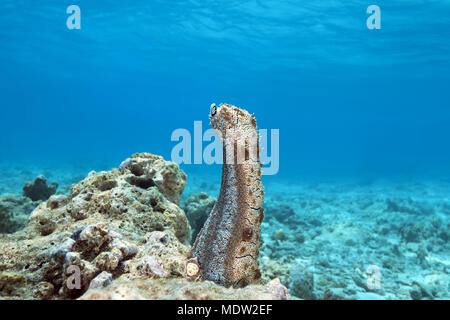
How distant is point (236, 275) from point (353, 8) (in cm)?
3250

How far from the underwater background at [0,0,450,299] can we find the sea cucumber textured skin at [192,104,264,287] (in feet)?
3.43

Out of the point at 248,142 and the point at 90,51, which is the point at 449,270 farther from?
the point at 90,51

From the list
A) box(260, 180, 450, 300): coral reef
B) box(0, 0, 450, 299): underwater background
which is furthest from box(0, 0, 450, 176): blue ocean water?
box(260, 180, 450, 300): coral reef

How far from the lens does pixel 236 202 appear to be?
251 cm

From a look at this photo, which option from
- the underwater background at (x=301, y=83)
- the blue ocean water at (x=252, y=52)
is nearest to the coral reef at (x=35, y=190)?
the underwater background at (x=301, y=83)

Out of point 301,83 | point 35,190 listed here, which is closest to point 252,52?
point 301,83

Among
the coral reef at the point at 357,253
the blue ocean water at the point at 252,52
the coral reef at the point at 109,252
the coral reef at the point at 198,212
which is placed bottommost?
the coral reef at the point at 357,253

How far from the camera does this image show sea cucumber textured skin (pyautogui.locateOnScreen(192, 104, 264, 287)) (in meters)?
2.48

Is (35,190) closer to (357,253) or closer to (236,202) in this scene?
(236,202)

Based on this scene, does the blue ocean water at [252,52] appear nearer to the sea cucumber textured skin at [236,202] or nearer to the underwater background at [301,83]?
the underwater background at [301,83]

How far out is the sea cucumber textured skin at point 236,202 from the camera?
2.48 meters

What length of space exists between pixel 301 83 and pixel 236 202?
224 feet

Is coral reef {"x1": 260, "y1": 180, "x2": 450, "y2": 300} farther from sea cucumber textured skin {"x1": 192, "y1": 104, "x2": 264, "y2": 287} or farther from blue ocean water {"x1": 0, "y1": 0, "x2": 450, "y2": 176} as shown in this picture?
blue ocean water {"x1": 0, "y1": 0, "x2": 450, "y2": 176}

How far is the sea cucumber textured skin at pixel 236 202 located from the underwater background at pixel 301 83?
3.43 ft
